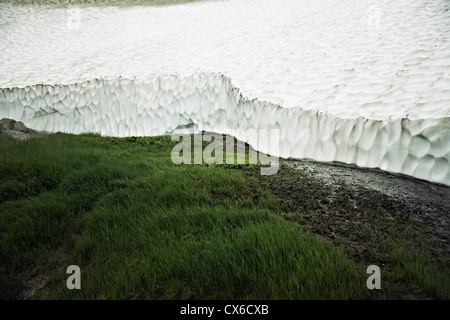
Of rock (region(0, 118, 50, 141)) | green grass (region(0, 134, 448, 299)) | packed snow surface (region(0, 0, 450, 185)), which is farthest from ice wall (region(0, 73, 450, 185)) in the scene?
green grass (region(0, 134, 448, 299))

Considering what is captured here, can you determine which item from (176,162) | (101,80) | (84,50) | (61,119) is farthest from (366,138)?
(84,50)

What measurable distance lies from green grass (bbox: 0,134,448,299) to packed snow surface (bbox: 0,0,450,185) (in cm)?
188

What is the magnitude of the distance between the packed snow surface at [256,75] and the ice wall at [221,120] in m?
0.02

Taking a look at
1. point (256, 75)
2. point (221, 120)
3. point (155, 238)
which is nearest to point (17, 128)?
point (221, 120)

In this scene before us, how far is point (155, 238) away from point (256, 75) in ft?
16.9

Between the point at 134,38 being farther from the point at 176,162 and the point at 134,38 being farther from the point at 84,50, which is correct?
the point at 176,162

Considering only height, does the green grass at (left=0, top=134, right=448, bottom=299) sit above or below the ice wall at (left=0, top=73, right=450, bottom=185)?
below

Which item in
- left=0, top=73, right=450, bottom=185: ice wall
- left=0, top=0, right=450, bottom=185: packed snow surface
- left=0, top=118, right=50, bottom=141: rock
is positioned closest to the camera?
A: left=0, top=73, right=450, bottom=185: ice wall

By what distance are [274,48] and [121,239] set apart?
6544 millimetres

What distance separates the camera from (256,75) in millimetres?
6949

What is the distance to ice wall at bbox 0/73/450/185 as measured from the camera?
4.03 meters

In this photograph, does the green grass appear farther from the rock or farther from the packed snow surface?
the rock

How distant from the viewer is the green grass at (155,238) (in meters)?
2.36

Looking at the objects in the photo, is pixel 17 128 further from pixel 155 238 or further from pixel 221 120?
pixel 155 238
